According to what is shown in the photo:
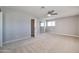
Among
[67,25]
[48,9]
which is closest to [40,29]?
[48,9]

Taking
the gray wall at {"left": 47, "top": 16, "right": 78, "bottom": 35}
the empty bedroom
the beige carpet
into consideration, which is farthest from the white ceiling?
the beige carpet

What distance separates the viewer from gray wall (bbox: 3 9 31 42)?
259 centimetres

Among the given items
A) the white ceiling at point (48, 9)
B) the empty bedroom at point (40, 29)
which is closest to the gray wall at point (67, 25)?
the empty bedroom at point (40, 29)

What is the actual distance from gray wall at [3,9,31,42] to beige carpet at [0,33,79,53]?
24cm

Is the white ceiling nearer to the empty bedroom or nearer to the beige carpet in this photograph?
the empty bedroom

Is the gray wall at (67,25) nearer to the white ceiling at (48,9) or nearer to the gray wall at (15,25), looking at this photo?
the white ceiling at (48,9)

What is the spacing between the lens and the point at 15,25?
2.74 meters

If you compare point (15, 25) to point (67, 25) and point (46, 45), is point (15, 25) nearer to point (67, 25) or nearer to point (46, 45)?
point (46, 45)

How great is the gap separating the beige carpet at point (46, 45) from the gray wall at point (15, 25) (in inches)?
9.3

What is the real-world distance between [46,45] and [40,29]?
64 centimetres
